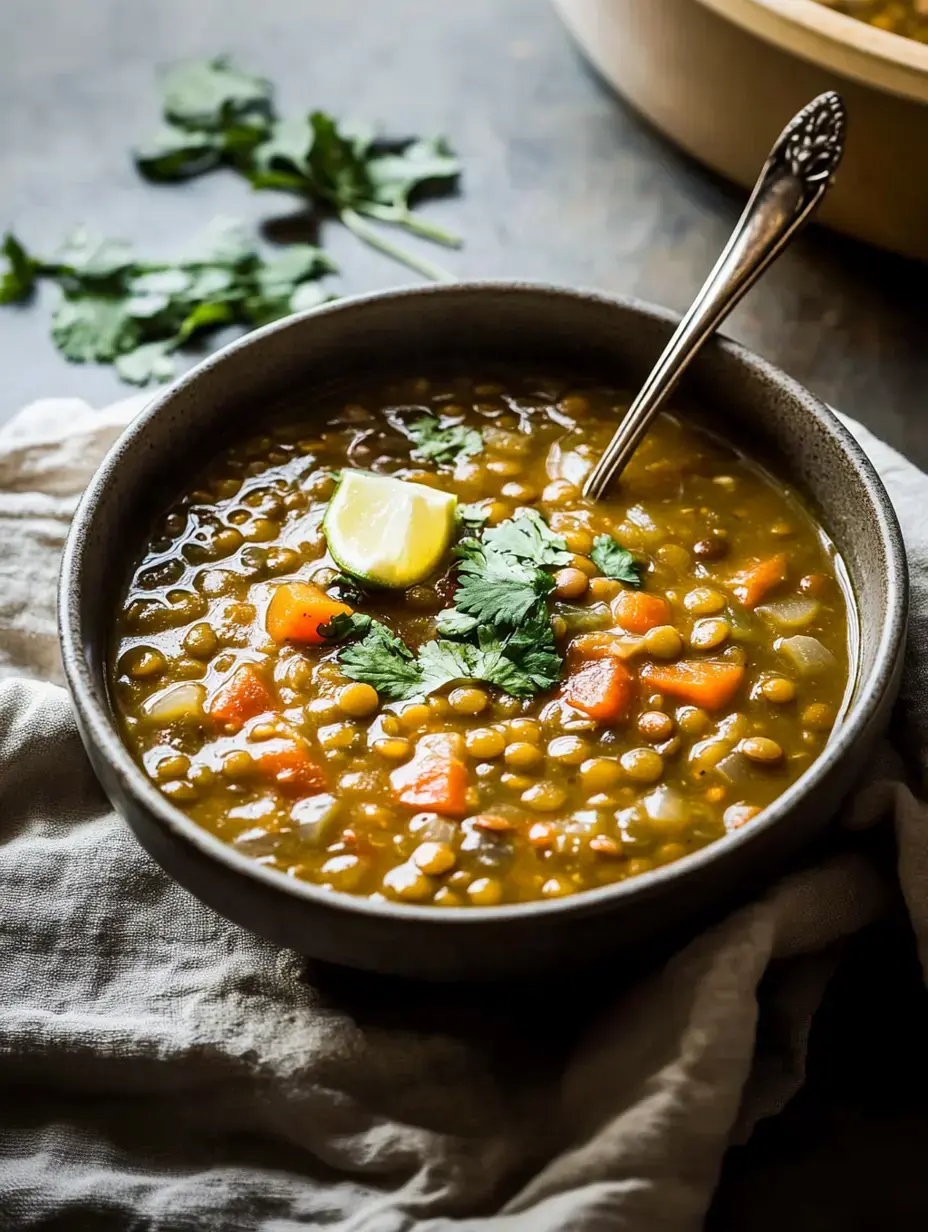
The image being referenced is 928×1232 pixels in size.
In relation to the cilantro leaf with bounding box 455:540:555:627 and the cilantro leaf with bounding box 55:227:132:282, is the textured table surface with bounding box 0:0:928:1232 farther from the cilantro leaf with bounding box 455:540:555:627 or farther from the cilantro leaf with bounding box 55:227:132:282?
the cilantro leaf with bounding box 455:540:555:627

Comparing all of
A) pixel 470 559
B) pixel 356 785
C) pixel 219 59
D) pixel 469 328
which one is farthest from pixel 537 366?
pixel 219 59

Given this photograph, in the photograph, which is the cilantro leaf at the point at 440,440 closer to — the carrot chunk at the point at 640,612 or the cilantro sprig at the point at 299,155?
the carrot chunk at the point at 640,612

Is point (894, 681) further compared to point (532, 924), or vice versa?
point (894, 681)

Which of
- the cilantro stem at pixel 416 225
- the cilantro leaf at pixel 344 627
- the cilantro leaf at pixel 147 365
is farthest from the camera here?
the cilantro stem at pixel 416 225

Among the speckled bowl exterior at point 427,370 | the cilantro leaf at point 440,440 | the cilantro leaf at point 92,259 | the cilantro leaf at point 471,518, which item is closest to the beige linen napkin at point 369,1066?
the speckled bowl exterior at point 427,370

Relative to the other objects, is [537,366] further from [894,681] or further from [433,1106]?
[433,1106]
